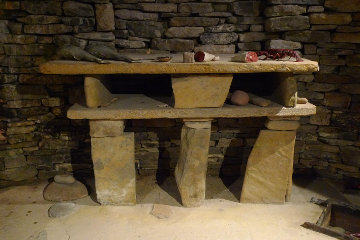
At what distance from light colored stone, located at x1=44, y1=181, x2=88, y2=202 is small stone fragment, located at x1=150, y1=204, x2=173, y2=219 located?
0.86 m

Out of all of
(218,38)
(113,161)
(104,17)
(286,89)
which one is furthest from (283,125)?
(104,17)

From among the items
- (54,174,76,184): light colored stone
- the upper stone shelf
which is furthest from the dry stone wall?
the upper stone shelf

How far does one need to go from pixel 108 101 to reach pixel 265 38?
1.99 m

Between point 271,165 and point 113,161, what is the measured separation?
1684mm

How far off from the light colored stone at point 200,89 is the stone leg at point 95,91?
73 centimetres

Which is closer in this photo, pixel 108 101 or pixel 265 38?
pixel 108 101

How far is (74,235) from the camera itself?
3.03m

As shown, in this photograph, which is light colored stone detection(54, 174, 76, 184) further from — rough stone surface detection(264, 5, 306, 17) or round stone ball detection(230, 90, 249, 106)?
rough stone surface detection(264, 5, 306, 17)

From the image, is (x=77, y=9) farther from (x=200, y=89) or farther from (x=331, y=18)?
(x=331, y=18)

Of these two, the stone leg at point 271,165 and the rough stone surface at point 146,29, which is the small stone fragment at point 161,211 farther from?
the rough stone surface at point 146,29

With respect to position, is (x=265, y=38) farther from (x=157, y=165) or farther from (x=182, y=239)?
(x=182, y=239)

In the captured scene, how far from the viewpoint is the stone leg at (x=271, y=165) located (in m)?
3.30

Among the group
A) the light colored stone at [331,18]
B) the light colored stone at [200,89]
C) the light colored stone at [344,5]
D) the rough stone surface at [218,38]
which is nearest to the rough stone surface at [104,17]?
the rough stone surface at [218,38]

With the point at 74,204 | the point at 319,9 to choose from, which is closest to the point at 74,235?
the point at 74,204
